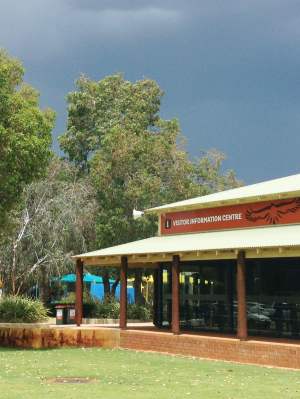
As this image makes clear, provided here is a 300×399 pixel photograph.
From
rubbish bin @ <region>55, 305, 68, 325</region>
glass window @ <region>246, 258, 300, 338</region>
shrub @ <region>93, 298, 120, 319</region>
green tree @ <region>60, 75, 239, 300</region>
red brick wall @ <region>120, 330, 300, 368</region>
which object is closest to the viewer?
red brick wall @ <region>120, 330, 300, 368</region>

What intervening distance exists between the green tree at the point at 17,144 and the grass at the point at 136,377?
628 cm

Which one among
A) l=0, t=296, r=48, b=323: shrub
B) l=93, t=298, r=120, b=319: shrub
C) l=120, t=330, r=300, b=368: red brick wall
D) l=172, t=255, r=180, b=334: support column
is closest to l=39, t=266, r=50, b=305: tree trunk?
l=93, t=298, r=120, b=319: shrub

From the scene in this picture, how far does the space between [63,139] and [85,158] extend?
2154mm

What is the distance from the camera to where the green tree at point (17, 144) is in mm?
24844

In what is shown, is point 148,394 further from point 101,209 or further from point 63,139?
point 63,139

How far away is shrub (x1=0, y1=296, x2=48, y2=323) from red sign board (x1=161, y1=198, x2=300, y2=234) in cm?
710

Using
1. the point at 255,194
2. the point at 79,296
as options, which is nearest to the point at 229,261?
the point at 255,194

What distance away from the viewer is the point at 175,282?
2309 centimetres

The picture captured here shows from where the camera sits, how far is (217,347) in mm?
21109

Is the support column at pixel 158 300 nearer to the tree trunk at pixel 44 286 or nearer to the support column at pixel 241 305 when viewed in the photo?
the support column at pixel 241 305

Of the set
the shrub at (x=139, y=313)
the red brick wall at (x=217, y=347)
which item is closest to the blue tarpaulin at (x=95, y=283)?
the shrub at (x=139, y=313)

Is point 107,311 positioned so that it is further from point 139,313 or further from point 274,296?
point 274,296

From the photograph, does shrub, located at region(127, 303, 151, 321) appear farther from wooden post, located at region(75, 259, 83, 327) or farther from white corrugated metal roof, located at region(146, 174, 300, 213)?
white corrugated metal roof, located at region(146, 174, 300, 213)

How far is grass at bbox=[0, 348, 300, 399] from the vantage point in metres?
13.1
